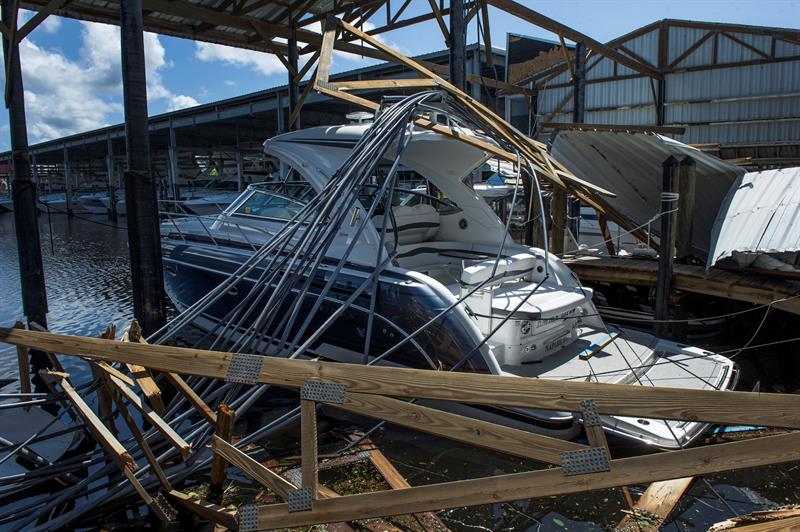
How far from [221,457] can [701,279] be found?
621cm

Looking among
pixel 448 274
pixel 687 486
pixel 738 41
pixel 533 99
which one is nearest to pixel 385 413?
pixel 687 486

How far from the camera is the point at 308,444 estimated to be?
2.87m

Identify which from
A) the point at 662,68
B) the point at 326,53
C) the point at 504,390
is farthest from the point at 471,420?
the point at 662,68

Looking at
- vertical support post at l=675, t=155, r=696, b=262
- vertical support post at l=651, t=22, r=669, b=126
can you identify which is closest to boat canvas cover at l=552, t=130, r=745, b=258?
vertical support post at l=675, t=155, r=696, b=262

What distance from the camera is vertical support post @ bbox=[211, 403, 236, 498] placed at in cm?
376

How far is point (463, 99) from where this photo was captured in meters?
6.30

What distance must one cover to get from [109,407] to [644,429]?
4.31 meters

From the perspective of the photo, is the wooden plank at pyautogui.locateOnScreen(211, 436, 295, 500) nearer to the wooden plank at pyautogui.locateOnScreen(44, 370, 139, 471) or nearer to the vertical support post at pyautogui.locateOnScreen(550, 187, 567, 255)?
the wooden plank at pyautogui.locateOnScreen(44, 370, 139, 471)

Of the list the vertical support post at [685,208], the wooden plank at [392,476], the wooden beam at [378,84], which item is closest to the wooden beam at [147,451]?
the wooden plank at [392,476]

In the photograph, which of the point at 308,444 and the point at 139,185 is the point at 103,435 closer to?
the point at 308,444

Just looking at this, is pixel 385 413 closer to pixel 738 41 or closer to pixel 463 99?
pixel 463 99

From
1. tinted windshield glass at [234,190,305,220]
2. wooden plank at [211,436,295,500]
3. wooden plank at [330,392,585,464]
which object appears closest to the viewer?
wooden plank at [330,392,585,464]

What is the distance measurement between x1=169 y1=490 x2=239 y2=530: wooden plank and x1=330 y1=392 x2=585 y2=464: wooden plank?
5.07 ft

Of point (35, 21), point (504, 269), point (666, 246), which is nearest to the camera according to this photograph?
point (504, 269)
